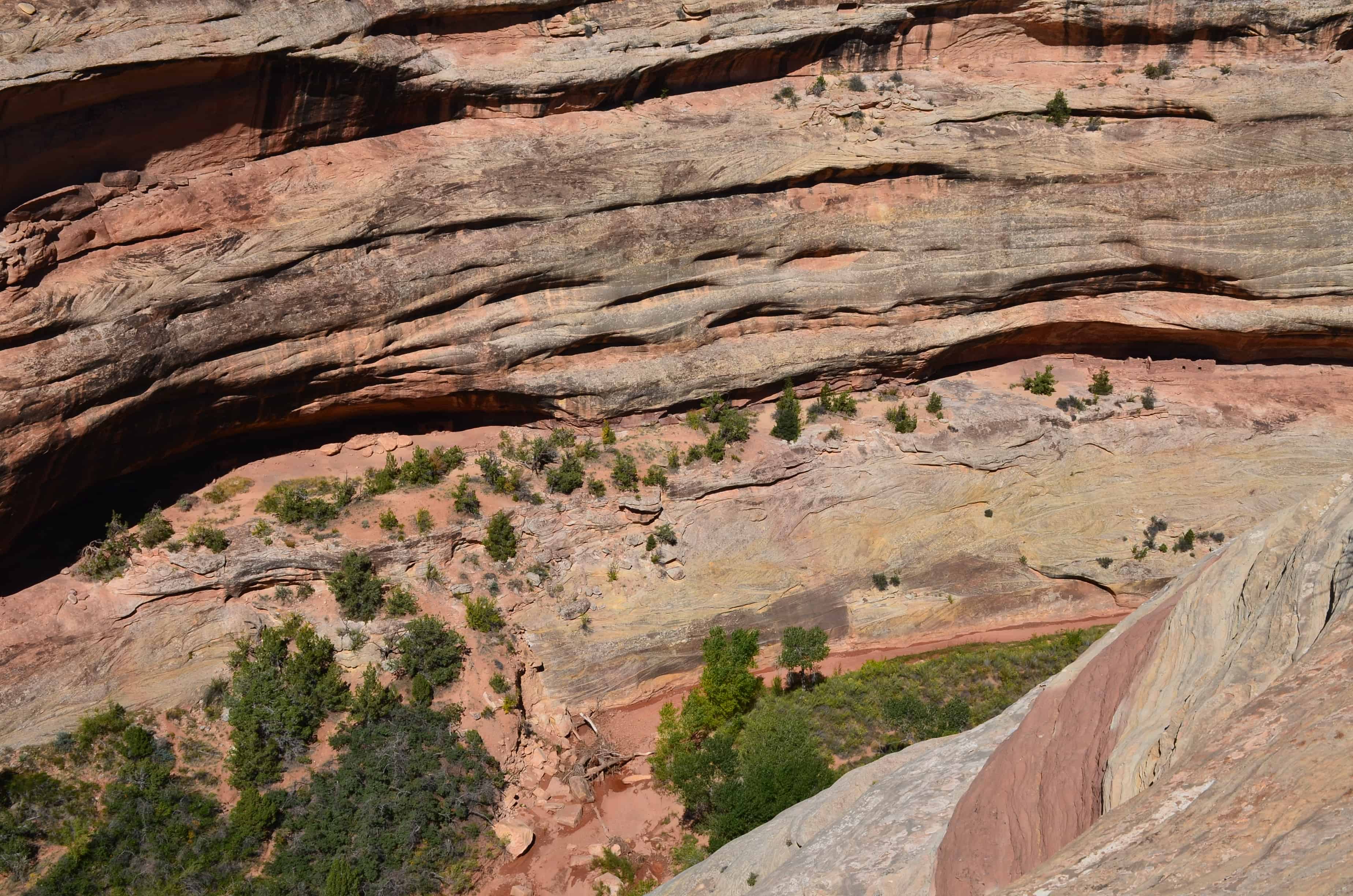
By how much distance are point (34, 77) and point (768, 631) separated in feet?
55.5

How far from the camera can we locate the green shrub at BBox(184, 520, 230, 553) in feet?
67.8

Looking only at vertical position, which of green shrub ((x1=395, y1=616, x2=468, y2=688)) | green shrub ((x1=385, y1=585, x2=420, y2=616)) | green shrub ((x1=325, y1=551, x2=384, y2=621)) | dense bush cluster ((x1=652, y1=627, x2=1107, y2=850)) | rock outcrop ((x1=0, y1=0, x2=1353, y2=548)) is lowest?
dense bush cluster ((x1=652, y1=627, x2=1107, y2=850))

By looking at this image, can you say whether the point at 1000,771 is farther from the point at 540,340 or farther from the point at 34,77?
the point at 34,77

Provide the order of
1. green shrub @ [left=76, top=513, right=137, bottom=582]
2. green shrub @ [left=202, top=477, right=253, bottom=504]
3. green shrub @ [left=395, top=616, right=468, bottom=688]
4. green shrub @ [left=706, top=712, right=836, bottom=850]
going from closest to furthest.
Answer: green shrub @ [left=706, top=712, right=836, bottom=850]
green shrub @ [left=76, top=513, right=137, bottom=582]
green shrub @ [left=395, top=616, right=468, bottom=688]
green shrub @ [left=202, top=477, right=253, bottom=504]

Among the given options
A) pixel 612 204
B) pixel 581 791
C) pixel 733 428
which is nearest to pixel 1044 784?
pixel 581 791

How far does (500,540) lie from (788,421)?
7.10 m

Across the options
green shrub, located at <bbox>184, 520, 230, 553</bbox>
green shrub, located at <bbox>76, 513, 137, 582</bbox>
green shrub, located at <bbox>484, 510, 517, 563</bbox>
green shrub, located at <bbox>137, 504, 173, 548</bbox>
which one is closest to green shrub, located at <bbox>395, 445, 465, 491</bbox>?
green shrub, located at <bbox>484, 510, 517, 563</bbox>

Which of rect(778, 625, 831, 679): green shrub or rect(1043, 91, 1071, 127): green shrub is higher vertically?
rect(1043, 91, 1071, 127): green shrub

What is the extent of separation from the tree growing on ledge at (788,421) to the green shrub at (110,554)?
13621mm

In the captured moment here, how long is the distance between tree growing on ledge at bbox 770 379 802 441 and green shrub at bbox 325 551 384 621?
31.3 ft

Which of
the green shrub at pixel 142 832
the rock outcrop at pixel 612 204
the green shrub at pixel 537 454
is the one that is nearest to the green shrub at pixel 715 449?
the rock outcrop at pixel 612 204

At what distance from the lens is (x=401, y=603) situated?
21.5m

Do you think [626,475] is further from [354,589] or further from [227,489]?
[227,489]

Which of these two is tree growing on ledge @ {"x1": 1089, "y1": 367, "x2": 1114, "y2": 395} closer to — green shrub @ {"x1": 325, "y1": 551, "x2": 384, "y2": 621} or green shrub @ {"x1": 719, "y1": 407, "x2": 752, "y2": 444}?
green shrub @ {"x1": 719, "y1": 407, "x2": 752, "y2": 444}
